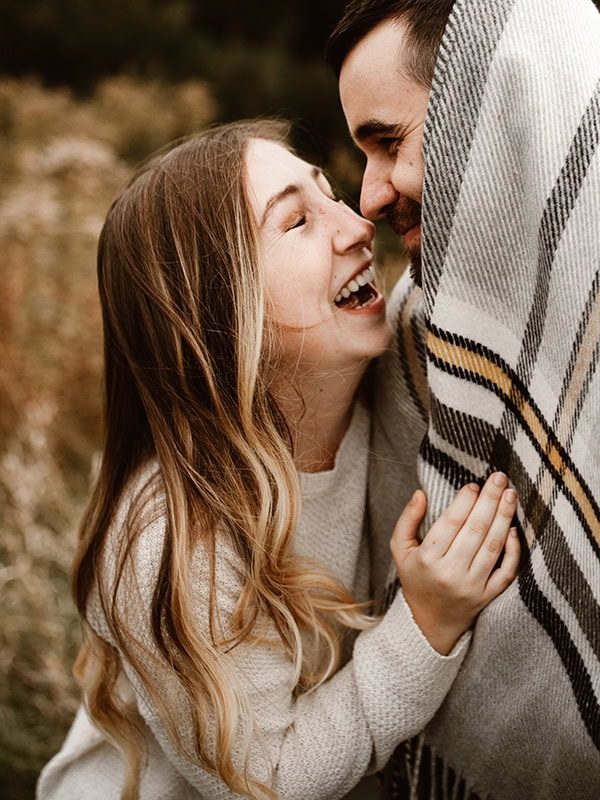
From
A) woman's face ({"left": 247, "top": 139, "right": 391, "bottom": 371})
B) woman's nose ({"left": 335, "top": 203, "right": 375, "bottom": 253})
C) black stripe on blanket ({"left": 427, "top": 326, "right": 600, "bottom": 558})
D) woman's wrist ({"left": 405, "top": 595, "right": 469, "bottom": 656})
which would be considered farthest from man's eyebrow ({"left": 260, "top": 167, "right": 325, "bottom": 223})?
woman's wrist ({"left": 405, "top": 595, "right": 469, "bottom": 656})

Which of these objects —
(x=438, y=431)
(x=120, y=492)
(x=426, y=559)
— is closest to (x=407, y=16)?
(x=438, y=431)

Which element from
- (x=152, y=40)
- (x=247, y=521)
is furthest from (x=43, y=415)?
(x=152, y=40)

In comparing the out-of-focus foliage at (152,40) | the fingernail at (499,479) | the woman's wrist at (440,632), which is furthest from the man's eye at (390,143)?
the out-of-focus foliage at (152,40)

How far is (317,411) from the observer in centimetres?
171

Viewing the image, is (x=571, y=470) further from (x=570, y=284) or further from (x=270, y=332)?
(x=270, y=332)

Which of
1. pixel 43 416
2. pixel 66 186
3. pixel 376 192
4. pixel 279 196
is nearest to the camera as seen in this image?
pixel 376 192

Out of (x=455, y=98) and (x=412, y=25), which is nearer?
(x=455, y=98)

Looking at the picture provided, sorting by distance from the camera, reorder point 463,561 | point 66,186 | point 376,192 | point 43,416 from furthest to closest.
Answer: point 66,186
point 43,416
point 376,192
point 463,561

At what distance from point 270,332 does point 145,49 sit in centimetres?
802

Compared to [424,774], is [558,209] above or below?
above

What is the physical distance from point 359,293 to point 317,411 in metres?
0.27

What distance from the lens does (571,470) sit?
3.90ft

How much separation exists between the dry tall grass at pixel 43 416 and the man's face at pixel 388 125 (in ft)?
4.51

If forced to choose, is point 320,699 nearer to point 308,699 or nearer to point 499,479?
point 308,699
